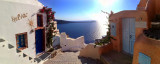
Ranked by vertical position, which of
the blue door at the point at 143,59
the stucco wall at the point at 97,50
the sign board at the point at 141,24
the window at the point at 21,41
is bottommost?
the stucco wall at the point at 97,50

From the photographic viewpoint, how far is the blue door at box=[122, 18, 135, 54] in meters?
6.30

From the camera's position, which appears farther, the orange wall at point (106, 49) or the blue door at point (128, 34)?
the orange wall at point (106, 49)

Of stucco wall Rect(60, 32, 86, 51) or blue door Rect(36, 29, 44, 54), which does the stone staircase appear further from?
stucco wall Rect(60, 32, 86, 51)

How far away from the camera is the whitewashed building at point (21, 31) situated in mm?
4369

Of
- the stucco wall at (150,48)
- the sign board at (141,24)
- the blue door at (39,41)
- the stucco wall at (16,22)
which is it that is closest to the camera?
the stucco wall at (150,48)

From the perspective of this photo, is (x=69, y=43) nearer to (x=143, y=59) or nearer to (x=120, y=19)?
(x=120, y=19)

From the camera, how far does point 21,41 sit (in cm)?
699

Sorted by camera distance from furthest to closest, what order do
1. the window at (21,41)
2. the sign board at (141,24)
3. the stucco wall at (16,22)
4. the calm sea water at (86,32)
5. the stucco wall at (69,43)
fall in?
1. the calm sea water at (86,32)
2. the stucco wall at (69,43)
3. the window at (21,41)
4. the stucco wall at (16,22)
5. the sign board at (141,24)

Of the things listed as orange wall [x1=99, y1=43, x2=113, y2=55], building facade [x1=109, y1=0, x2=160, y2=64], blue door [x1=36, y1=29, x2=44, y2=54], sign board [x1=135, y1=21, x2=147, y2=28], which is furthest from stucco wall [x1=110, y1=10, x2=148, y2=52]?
blue door [x1=36, y1=29, x2=44, y2=54]

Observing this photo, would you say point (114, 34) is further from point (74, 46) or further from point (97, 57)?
point (74, 46)

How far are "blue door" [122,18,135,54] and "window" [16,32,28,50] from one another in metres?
6.45

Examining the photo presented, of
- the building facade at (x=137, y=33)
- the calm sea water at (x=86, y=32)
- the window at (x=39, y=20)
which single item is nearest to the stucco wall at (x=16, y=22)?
the window at (x=39, y=20)

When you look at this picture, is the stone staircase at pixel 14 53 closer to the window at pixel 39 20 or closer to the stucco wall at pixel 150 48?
the window at pixel 39 20

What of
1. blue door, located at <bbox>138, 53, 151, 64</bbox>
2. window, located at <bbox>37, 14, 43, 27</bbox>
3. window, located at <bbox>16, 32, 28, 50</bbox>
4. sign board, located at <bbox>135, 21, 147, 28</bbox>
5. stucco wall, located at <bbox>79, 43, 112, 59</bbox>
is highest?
window, located at <bbox>37, 14, 43, 27</bbox>
